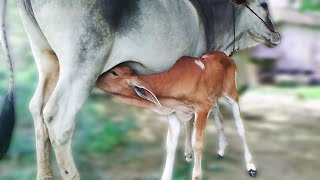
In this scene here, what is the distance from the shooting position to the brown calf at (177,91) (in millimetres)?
1226

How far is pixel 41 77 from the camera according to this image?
1.31 metres

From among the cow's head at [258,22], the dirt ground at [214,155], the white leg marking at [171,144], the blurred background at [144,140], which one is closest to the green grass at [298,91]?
the blurred background at [144,140]

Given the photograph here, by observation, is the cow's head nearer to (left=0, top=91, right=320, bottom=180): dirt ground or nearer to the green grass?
(left=0, top=91, right=320, bottom=180): dirt ground

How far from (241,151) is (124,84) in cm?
219

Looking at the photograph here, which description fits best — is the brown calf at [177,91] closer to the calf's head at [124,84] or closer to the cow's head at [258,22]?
the calf's head at [124,84]

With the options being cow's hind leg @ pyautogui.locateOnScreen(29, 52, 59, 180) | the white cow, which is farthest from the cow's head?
cow's hind leg @ pyautogui.locateOnScreen(29, 52, 59, 180)

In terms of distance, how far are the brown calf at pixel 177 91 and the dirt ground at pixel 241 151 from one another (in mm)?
1031

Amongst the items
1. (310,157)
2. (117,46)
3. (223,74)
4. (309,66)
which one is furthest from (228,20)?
(309,66)

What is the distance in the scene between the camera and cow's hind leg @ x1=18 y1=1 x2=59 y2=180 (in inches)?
50.5

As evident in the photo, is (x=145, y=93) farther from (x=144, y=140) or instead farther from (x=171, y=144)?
(x=144, y=140)

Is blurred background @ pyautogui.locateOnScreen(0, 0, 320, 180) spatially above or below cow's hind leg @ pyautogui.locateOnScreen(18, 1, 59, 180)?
below

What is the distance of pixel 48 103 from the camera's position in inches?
47.6

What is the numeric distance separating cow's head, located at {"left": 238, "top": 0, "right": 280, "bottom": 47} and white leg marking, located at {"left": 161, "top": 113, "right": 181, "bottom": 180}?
0.93ft

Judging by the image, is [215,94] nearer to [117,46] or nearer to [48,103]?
[117,46]
